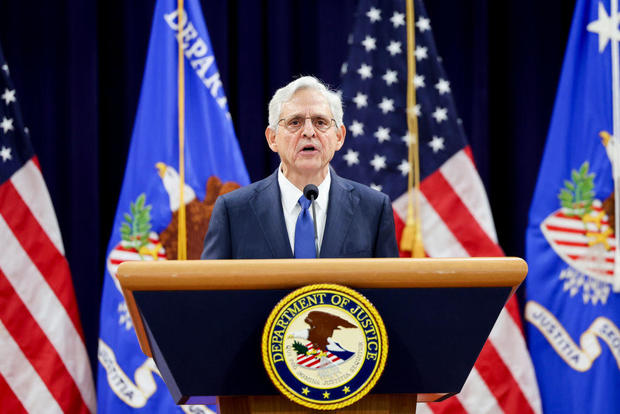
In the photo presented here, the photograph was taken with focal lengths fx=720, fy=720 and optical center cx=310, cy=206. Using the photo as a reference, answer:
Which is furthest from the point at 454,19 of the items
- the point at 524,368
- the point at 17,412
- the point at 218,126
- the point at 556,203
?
the point at 17,412

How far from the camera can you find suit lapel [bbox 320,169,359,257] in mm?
1920

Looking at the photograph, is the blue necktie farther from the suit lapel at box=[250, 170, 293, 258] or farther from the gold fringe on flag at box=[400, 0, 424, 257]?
the gold fringe on flag at box=[400, 0, 424, 257]

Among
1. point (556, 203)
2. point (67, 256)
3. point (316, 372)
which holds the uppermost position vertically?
point (316, 372)

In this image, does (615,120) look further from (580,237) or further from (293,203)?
(293,203)

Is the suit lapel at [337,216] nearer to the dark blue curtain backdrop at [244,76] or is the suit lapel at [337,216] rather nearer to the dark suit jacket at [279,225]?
the dark suit jacket at [279,225]

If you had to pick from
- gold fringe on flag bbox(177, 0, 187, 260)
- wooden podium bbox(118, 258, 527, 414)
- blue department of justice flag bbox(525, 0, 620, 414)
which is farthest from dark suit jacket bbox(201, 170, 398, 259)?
blue department of justice flag bbox(525, 0, 620, 414)

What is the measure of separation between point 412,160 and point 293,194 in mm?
1712

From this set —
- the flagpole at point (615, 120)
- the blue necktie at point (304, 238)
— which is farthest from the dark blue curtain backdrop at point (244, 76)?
the blue necktie at point (304, 238)

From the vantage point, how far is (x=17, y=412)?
346 centimetres

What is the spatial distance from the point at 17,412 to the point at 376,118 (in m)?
2.26

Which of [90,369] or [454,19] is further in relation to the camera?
[454,19]

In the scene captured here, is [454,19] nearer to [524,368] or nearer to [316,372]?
[524,368]

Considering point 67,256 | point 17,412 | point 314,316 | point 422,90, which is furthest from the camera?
point 67,256

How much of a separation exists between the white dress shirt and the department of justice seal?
0.65 meters
